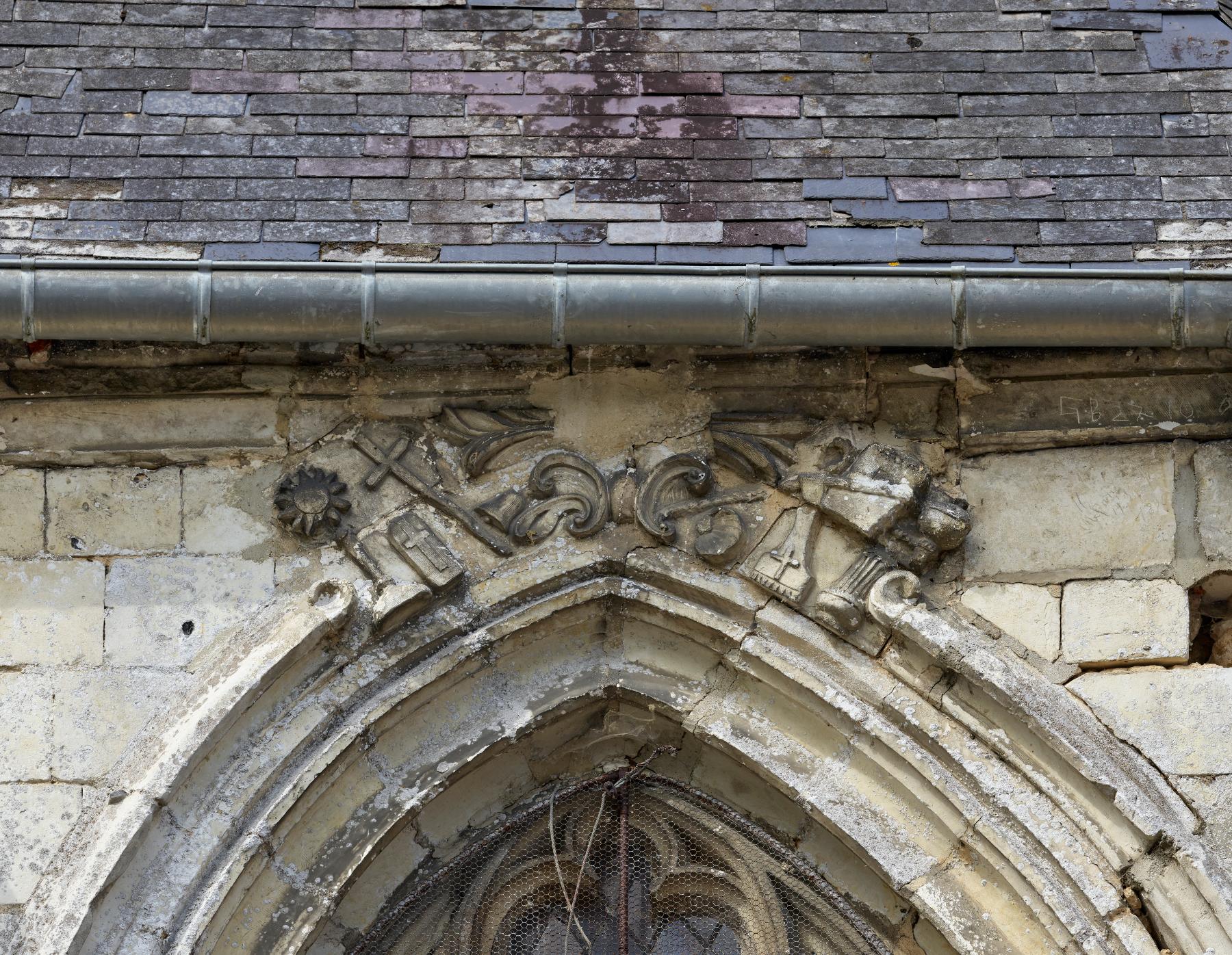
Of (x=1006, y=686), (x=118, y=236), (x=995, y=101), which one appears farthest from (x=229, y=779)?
(x=995, y=101)

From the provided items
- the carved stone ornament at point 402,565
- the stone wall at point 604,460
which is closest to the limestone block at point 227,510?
the stone wall at point 604,460

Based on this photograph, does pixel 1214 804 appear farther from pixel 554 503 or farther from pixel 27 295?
pixel 27 295

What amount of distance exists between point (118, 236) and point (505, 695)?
168 cm

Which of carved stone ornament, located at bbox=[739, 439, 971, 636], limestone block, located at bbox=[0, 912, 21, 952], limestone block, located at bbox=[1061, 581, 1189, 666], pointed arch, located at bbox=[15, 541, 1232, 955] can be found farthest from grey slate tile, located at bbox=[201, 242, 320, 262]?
limestone block, located at bbox=[1061, 581, 1189, 666]

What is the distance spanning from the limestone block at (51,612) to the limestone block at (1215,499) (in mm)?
3019

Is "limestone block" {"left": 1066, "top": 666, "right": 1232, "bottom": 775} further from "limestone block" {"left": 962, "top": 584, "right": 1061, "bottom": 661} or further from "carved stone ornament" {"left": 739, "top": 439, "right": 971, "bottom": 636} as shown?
"carved stone ornament" {"left": 739, "top": 439, "right": 971, "bottom": 636}

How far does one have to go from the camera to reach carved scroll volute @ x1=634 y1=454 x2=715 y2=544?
4883mm

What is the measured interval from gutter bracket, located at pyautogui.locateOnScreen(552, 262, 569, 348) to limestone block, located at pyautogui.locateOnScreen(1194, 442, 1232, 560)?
5.95 ft

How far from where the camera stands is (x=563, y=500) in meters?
4.91

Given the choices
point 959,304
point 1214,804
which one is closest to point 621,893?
point 1214,804

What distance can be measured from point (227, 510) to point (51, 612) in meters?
0.54

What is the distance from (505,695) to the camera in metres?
4.86

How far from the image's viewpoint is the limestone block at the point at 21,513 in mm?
4820

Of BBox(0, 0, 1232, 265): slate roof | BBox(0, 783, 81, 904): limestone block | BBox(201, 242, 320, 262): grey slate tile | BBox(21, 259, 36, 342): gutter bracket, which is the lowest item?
BBox(0, 783, 81, 904): limestone block
